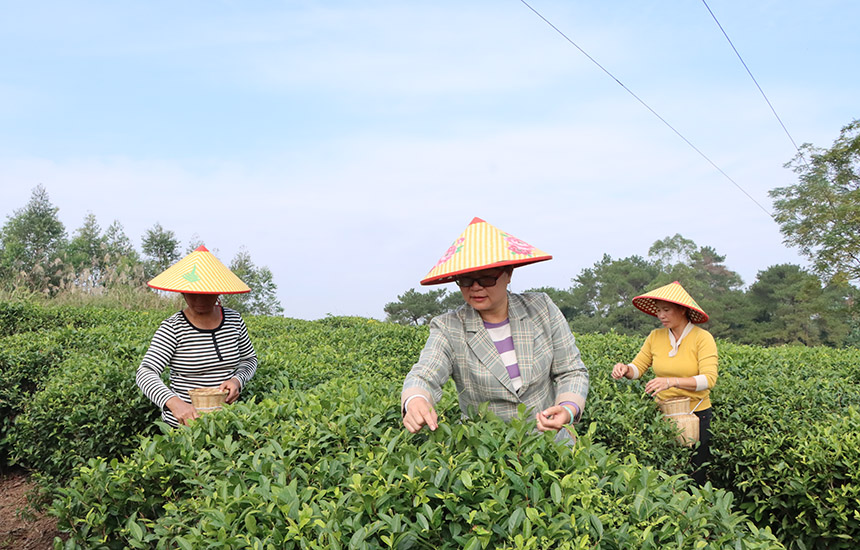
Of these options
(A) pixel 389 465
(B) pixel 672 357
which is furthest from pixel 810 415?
(A) pixel 389 465

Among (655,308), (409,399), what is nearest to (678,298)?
(655,308)

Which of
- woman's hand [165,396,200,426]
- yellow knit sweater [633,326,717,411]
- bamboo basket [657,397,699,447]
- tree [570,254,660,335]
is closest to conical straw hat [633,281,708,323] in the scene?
yellow knit sweater [633,326,717,411]

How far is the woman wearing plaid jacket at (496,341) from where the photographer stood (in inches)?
109

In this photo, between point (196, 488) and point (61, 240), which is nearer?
point (196, 488)

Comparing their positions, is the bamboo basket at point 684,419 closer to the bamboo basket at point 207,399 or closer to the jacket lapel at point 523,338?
the jacket lapel at point 523,338

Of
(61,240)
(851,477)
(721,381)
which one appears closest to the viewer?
(851,477)

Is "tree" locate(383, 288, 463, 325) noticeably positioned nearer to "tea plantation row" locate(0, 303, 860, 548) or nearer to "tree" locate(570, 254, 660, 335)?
"tree" locate(570, 254, 660, 335)

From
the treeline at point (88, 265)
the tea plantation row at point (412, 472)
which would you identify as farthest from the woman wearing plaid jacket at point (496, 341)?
the treeline at point (88, 265)

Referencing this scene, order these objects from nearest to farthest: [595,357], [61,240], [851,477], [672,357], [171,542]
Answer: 1. [171,542]
2. [851,477]
3. [672,357]
4. [595,357]
5. [61,240]

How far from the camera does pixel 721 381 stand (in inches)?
Answer: 222

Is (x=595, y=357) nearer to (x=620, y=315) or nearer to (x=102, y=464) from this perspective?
(x=102, y=464)

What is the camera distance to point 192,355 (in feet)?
13.2

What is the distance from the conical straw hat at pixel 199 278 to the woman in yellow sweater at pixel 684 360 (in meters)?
2.91

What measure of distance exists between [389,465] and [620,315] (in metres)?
36.1
